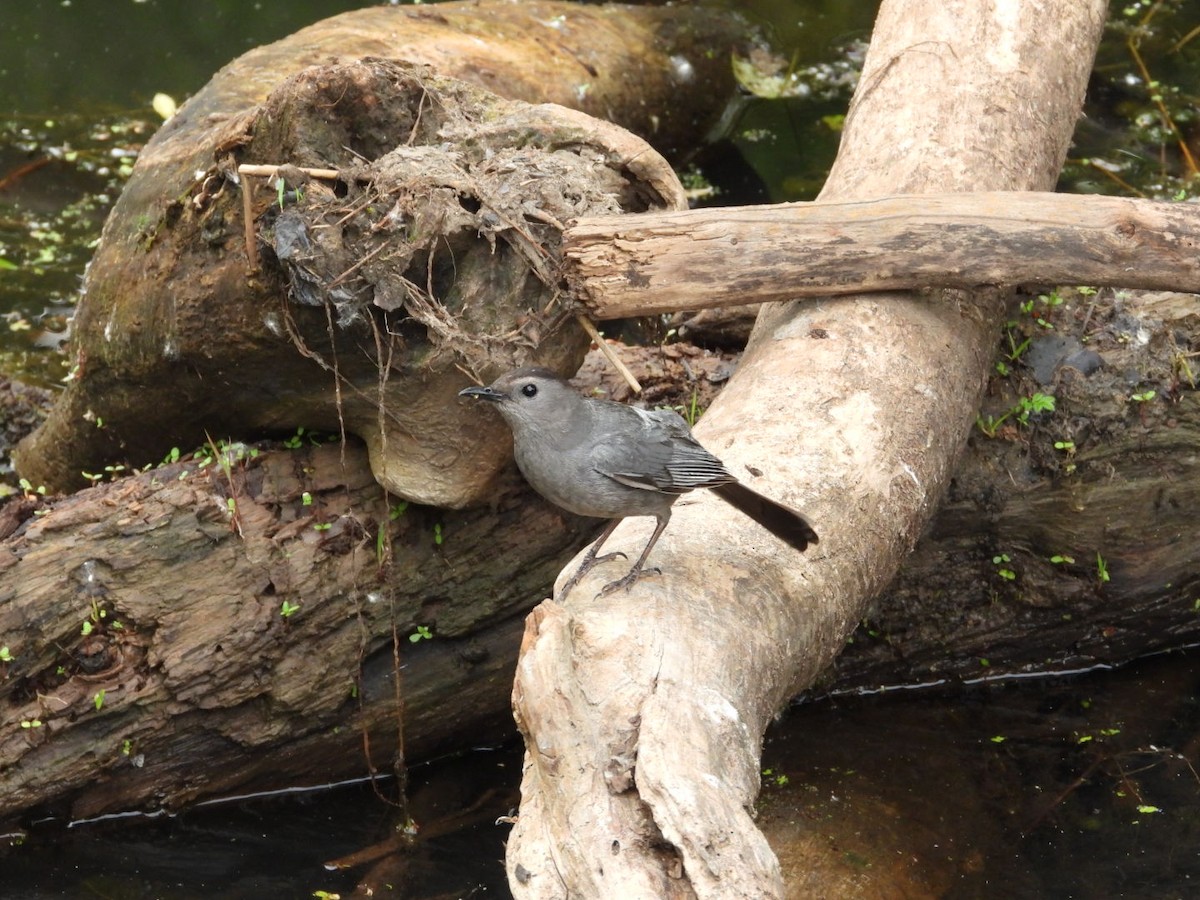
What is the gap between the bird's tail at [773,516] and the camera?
3615 mm

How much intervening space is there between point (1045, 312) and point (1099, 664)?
1.55 meters

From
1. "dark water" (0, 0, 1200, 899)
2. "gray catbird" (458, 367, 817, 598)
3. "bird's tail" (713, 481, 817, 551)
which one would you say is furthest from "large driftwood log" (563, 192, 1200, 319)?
"dark water" (0, 0, 1200, 899)

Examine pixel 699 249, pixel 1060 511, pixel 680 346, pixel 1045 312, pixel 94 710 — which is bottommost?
pixel 94 710

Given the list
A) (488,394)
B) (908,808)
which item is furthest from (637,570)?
(908,808)

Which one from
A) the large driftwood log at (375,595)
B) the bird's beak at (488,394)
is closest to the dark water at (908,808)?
the large driftwood log at (375,595)

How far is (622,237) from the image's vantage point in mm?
4102

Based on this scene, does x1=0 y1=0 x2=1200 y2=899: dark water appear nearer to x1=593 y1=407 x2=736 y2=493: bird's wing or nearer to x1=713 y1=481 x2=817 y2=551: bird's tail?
x1=713 y1=481 x2=817 y2=551: bird's tail

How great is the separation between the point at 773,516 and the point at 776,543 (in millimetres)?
134

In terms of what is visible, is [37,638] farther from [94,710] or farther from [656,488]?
[656,488]

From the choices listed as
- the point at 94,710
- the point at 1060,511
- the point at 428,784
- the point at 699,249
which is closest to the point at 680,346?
the point at 699,249

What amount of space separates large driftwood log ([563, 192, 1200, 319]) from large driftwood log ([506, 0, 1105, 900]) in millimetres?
171

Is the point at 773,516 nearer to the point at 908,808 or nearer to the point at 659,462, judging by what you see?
the point at 659,462

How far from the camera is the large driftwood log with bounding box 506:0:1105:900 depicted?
104 inches

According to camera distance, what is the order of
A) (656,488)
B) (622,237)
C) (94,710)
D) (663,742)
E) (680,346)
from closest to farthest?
1. (663,742)
2. (656,488)
3. (622,237)
4. (94,710)
5. (680,346)
